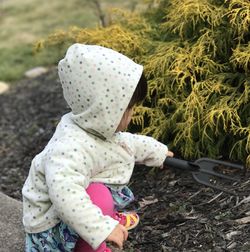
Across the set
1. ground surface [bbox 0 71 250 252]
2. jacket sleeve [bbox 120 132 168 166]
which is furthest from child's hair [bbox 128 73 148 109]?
ground surface [bbox 0 71 250 252]

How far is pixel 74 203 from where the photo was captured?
2.41 metres

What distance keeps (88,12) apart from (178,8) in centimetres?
667

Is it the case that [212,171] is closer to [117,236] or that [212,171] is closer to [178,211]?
[178,211]

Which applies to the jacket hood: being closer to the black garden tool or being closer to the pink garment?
the pink garment

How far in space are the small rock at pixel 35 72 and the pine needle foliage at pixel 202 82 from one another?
12.0 feet

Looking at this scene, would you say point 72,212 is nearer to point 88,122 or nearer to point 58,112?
point 88,122

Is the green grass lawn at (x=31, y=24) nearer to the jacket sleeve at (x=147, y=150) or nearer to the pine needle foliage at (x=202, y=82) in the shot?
the pine needle foliage at (x=202, y=82)

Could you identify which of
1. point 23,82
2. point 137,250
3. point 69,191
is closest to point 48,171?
point 69,191

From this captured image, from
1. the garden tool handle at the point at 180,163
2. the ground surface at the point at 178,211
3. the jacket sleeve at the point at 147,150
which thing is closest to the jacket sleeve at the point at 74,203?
the jacket sleeve at the point at 147,150

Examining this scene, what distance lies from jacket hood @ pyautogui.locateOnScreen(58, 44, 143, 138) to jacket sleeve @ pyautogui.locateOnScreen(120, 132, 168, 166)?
0.40 meters

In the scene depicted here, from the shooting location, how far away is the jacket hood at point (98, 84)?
2.53 m

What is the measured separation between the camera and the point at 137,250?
309cm

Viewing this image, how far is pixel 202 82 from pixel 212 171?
1.91ft

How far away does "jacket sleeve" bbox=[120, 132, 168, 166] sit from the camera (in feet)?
9.86
